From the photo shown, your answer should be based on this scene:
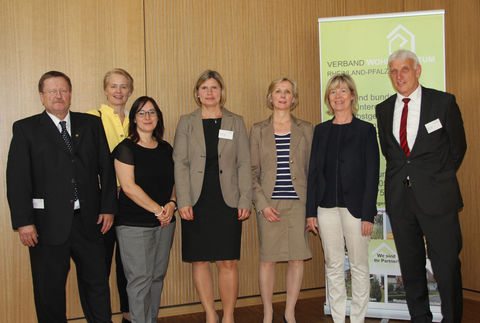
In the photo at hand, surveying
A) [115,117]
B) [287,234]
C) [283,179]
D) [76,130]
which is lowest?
[287,234]

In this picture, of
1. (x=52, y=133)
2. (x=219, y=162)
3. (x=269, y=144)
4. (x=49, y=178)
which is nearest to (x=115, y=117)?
(x=52, y=133)

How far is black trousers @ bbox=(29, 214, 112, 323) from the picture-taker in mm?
2609

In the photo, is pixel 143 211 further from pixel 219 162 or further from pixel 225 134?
pixel 225 134

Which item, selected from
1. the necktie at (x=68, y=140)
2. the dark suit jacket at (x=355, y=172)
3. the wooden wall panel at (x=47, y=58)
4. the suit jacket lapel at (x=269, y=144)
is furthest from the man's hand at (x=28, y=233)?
the dark suit jacket at (x=355, y=172)

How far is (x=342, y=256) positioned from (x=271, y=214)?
0.60 meters

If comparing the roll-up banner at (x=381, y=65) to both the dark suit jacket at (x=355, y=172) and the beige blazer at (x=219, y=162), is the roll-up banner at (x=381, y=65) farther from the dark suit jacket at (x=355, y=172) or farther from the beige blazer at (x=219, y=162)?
the beige blazer at (x=219, y=162)

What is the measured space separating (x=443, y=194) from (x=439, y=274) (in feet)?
1.80

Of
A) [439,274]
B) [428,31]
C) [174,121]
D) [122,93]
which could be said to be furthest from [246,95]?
[439,274]

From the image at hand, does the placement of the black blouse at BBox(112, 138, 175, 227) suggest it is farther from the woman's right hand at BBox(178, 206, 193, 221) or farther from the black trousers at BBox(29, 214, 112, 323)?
the black trousers at BBox(29, 214, 112, 323)

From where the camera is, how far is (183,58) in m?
3.91

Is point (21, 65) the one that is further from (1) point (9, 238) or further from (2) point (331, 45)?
(2) point (331, 45)

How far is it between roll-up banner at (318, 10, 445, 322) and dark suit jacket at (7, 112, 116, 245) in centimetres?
210

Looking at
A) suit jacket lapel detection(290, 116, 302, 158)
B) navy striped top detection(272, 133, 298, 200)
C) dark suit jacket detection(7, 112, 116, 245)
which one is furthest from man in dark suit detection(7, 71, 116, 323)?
suit jacket lapel detection(290, 116, 302, 158)

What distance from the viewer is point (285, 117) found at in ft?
11.0
